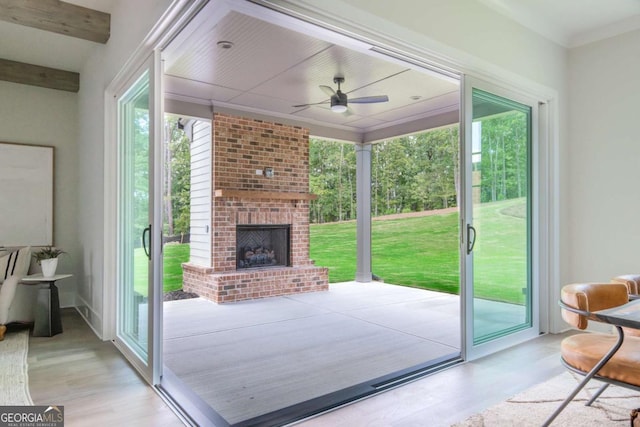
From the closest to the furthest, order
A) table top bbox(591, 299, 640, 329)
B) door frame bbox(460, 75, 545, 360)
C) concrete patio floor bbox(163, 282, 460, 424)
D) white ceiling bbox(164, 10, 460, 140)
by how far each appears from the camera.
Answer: table top bbox(591, 299, 640, 329) → concrete patio floor bbox(163, 282, 460, 424) → door frame bbox(460, 75, 545, 360) → white ceiling bbox(164, 10, 460, 140)

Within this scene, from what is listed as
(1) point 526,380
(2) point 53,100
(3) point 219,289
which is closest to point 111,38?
(2) point 53,100

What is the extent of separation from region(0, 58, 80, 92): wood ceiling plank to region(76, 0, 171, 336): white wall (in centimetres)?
15

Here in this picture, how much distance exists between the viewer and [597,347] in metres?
1.89

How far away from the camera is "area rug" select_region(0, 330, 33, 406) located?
7.95 feet

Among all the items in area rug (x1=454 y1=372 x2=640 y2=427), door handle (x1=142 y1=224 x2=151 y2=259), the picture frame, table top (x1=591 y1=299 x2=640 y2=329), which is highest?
the picture frame

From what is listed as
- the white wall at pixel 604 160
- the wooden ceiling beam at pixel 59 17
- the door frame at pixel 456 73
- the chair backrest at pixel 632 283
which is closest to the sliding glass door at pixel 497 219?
the door frame at pixel 456 73

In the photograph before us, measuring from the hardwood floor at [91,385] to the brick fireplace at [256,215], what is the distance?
223cm

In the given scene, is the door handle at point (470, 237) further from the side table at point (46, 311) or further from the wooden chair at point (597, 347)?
the side table at point (46, 311)

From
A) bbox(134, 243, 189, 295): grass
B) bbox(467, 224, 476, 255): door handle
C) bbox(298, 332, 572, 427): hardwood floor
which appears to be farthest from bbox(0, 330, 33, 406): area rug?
bbox(134, 243, 189, 295): grass

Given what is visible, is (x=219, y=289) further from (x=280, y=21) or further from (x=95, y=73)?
(x=280, y=21)

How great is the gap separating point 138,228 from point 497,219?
296 centimetres

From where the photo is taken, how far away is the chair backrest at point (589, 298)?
188 centimetres

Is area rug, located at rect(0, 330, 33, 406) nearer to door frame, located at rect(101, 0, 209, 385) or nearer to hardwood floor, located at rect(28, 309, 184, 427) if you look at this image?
hardwood floor, located at rect(28, 309, 184, 427)

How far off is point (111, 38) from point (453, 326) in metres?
4.34
